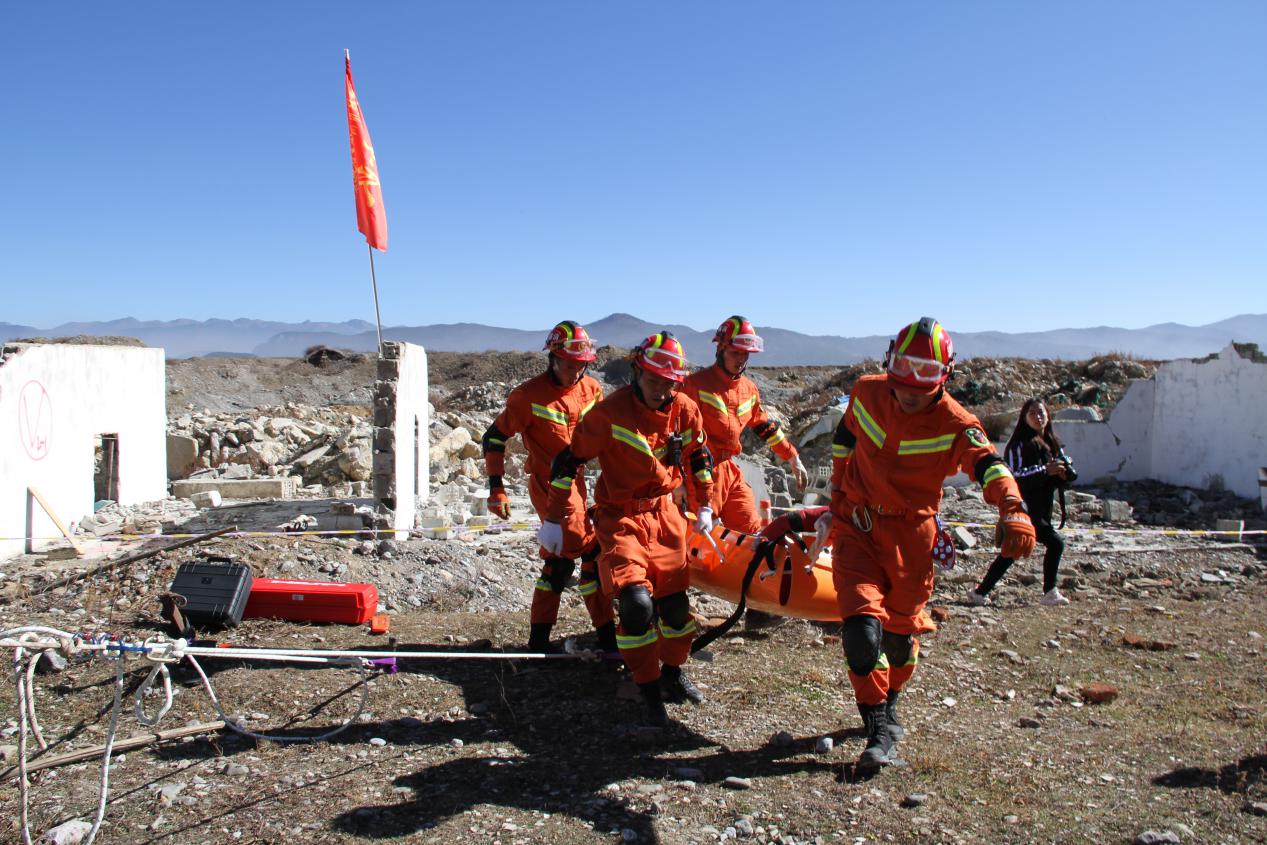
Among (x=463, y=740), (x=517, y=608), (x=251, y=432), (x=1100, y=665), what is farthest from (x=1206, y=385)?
(x=251, y=432)

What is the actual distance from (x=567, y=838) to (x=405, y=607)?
16.9 ft

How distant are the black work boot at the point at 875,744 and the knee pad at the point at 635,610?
1103 millimetres

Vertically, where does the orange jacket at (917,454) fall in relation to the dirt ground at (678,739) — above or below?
above

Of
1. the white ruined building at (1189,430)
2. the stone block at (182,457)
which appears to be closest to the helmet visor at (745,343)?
the white ruined building at (1189,430)

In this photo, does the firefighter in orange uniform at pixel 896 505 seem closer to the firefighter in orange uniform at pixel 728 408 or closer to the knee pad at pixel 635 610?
the knee pad at pixel 635 610

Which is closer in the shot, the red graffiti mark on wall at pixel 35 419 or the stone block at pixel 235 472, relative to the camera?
the red graffiti mark on wall at pixel 35 419

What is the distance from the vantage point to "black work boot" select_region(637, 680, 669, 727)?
4727 millimetres

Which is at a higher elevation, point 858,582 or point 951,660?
point 858,582

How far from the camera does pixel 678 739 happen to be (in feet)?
15.0

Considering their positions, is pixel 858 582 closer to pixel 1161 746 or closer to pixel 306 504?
pixel 1161 746

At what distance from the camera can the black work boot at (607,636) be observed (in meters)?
5.75

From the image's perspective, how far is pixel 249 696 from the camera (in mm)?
5023

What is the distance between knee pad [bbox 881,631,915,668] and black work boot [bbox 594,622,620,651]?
6.06ft

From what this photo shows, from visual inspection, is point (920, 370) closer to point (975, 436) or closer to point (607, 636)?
point (975, 436)
